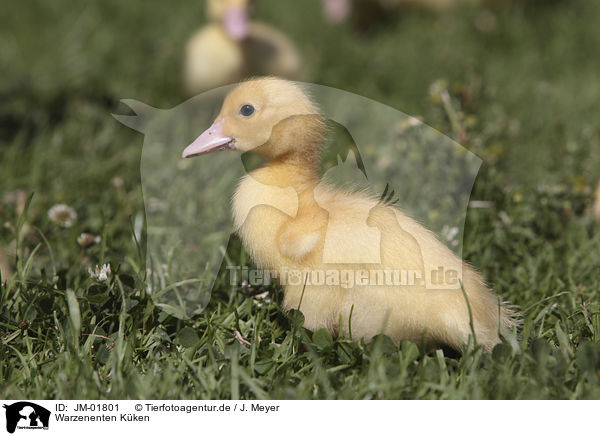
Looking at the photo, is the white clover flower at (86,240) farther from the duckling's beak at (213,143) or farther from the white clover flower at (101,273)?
the duckling's beak at (213,143)

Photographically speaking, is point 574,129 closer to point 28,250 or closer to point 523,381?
point 523,381

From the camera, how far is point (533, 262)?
89.8 inches

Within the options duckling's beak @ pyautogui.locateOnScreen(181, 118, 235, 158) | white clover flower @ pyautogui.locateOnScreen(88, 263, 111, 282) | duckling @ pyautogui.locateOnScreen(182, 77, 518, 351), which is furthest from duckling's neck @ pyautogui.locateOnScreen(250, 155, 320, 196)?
white clover flower @ pyautogui.locateOnScreen(88, 263, 111, 282)

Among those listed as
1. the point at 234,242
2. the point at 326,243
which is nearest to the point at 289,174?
the point at 326,243

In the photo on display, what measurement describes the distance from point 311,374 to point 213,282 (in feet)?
1.70

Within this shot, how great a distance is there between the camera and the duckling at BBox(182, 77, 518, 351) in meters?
1.62

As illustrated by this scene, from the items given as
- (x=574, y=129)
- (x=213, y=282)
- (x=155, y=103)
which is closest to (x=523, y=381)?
(x=213, y=282)

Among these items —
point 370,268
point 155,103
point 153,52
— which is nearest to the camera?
point 370,268

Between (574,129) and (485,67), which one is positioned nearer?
(574,129)

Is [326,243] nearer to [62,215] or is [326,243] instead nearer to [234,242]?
[234,242]

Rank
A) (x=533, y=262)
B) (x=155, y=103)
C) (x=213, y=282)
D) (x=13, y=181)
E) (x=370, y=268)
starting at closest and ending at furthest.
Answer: (x=370, y=268), (x=213, y=282), (x=533, y=262), (x=13, y=181), (x=155, y=103)
